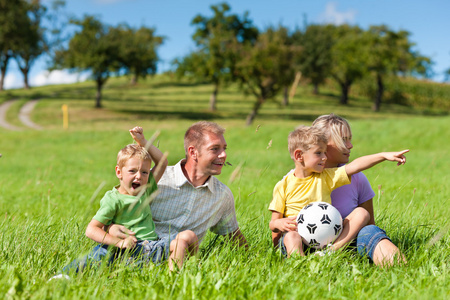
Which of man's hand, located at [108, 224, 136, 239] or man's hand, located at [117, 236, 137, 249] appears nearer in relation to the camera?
man's hand, located at [117, 236, 137, 249]

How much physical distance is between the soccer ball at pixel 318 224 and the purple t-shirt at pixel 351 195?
387mm

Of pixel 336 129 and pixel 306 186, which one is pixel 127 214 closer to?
pixel 306 186

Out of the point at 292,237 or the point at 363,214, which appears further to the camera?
the point at 363,214

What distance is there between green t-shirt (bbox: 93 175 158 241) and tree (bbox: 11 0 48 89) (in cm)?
5553

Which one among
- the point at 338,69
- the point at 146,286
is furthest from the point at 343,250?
the point at 338,69

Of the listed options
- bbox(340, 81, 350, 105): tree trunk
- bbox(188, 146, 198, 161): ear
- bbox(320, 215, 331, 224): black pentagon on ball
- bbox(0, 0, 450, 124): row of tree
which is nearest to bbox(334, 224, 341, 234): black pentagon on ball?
bbox(320, 215, 331, 224): black pentagon on ball

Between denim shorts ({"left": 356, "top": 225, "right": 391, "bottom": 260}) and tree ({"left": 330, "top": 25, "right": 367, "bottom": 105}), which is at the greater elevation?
tree ({"left": 330, "top": 25, "right": 367, "bottom": 105})

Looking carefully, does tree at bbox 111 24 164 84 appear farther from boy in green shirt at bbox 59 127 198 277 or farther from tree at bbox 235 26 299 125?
boy in green shirt at bbox 59 127 198 277

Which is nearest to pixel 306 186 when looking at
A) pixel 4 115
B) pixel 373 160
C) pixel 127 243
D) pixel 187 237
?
pixel 373 160

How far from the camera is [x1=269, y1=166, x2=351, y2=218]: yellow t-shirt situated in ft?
13.6

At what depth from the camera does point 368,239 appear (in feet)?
13.2

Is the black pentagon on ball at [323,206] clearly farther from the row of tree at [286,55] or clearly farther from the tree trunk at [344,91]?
the tree trunk at [344,91]

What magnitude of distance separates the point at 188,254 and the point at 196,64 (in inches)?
1611

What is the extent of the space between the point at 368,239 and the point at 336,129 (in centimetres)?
104
